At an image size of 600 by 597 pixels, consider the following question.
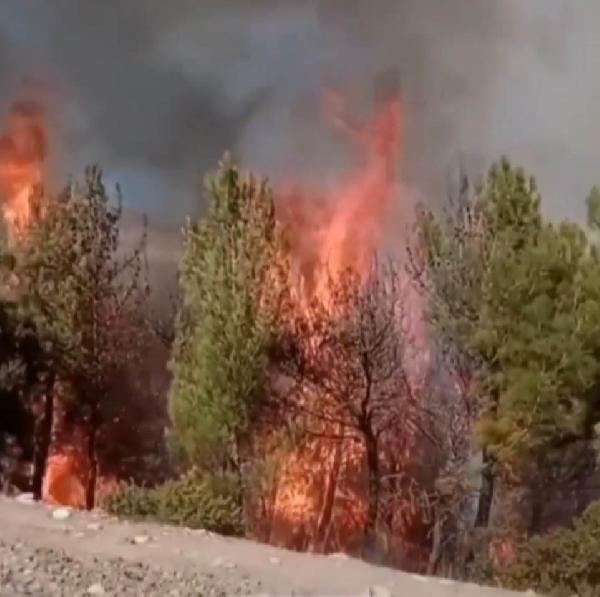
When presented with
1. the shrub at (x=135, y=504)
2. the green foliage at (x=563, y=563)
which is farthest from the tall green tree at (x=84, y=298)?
the green foliage at (x=563, y=563)

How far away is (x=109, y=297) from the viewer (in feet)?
24.7

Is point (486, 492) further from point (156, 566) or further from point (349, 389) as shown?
point (156, 566)

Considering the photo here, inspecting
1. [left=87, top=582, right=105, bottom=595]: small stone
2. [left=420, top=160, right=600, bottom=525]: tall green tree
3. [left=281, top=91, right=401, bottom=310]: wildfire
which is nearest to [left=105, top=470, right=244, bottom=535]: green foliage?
[left=281, top=91, right=401, bottom=310]: wildfire

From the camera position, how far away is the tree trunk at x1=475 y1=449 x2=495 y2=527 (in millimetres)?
6617

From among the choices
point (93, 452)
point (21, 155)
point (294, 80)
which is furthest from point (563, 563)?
point (21, 155)

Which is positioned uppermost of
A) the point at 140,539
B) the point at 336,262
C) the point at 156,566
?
the point at 336,262

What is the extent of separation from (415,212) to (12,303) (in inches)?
86.2

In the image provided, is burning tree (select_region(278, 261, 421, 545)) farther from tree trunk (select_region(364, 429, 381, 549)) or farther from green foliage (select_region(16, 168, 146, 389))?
green foliage (select_region(16, 168, 146, 389))

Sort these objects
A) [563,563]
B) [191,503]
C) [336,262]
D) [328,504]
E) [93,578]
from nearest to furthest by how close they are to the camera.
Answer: [93,578] < [563,563] < [191,503] < [328,504] < [336,262]

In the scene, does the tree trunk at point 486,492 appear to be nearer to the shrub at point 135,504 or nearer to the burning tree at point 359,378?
the burning tree at point 359,378

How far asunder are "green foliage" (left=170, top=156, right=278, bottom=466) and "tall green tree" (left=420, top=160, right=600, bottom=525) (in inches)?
34.2

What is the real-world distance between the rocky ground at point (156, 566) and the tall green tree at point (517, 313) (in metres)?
0.89

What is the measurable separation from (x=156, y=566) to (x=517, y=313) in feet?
Result: 6.94

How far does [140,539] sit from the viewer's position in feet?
19.0
